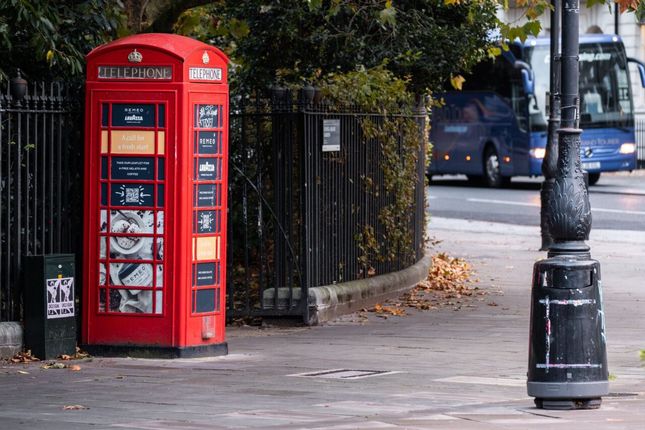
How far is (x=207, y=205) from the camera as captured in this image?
11703 millimetres

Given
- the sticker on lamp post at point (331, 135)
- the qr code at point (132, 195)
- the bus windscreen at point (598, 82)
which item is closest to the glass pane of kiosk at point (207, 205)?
the qr code at point (132, 195)

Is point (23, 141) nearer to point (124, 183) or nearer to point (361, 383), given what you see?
point (124, 183)

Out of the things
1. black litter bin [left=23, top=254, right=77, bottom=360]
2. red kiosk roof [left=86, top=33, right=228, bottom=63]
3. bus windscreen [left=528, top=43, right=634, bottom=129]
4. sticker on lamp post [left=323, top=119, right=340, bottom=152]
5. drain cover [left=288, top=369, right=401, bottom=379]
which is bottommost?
drain cover [left=288, top=369, right=401, bottom=379]

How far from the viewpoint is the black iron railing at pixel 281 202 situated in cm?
1366

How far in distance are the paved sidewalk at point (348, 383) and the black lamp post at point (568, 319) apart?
0.47 feet

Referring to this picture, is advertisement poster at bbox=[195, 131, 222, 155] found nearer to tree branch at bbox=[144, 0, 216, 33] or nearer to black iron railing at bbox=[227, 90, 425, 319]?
black iron railing at bbox=[227, 90, 425, 319]

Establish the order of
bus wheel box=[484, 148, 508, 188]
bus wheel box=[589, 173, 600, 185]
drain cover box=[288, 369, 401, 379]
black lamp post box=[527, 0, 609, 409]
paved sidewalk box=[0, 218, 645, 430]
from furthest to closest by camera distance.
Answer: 1. bus wheel box=[484, 148, 508, 188]
2. bus wheel box=[589, 173, 600, 185]
3. drain cover box=[288, 369, 401, 379]
4. black lamp post box=[527, 0, 609, 409]
5. paved sidewalk box=[0, 218, 645, 430]

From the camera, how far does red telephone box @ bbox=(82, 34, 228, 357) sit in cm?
1146

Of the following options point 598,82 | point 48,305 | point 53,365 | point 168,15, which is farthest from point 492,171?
point 53,365

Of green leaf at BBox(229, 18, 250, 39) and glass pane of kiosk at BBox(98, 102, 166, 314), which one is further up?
green leaf at BBox(229, 18, 250, 39)

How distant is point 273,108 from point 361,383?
13.1ft

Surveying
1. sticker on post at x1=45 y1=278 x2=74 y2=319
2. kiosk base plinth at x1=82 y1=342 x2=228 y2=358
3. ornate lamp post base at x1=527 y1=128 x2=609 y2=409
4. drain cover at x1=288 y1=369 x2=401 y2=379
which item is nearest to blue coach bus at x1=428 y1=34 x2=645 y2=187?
kiosk base plinth at x1=82 y1=342 x2=228 y2=358

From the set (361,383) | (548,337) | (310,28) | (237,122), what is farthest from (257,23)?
(548,337)

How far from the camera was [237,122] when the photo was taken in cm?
1393
